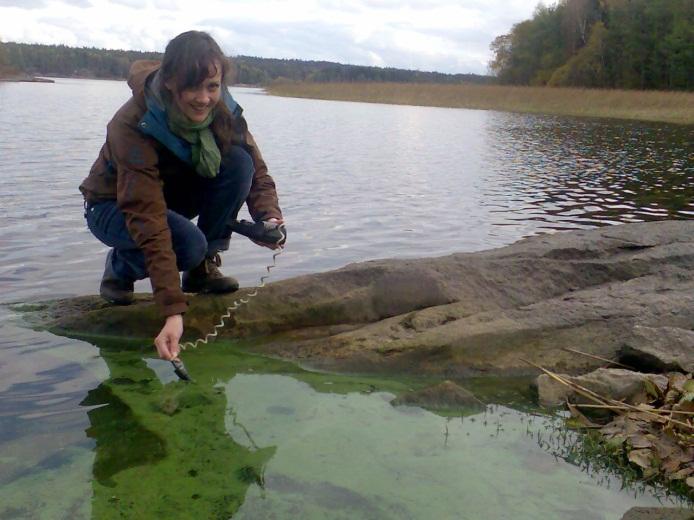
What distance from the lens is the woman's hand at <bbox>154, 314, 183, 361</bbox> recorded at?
2816mm

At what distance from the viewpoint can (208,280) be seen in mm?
4324

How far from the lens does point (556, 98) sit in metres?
44.1

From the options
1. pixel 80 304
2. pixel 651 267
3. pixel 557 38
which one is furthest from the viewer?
pixel 557 38

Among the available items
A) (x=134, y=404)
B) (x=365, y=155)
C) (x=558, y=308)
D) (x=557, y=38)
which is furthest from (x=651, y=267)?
(x=557, y=38)

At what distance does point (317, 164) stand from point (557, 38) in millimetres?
62376

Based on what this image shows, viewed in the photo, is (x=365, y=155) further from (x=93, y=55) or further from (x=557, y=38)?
(x=93, y=55)

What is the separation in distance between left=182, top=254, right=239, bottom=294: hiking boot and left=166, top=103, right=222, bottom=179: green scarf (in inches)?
31.5

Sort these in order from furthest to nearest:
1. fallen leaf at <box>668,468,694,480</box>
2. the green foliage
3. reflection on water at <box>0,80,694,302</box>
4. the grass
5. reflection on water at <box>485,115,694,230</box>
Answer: the green foliage, the grass, reflection on water at <box>485,115,694,230</box>, reflection on water at <box>0,80,694,302</box>, fallen leaf at <box>668,468,694,480</box>

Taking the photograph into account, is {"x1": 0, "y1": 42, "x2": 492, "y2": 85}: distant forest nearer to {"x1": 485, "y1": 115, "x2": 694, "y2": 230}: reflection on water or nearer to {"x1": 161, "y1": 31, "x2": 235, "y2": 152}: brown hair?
{"x1": 485, "y1": 115, "x2": 694, "y2": 230}: reflection on water

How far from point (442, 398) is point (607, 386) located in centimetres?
80

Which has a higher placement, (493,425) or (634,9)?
(634,9)

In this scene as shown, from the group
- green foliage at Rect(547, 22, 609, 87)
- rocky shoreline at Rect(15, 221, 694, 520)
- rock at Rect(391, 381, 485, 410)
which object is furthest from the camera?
green foliage at Rect(547, 22, 609, 87)

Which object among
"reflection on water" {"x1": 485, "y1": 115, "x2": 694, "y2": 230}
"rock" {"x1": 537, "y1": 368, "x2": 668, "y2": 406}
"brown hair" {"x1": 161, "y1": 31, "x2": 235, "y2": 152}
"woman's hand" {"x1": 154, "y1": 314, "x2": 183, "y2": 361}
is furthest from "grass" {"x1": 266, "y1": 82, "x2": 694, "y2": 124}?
"woman's hand" {"x1": 154, "y1": 314, "x2": 183, "y2": 361}

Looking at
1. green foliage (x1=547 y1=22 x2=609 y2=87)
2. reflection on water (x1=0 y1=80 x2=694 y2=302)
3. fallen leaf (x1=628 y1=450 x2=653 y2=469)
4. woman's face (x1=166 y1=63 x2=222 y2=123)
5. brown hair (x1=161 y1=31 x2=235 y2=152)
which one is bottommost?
reflection on water (x1=0 y1=80 x2=694 y2=302)
